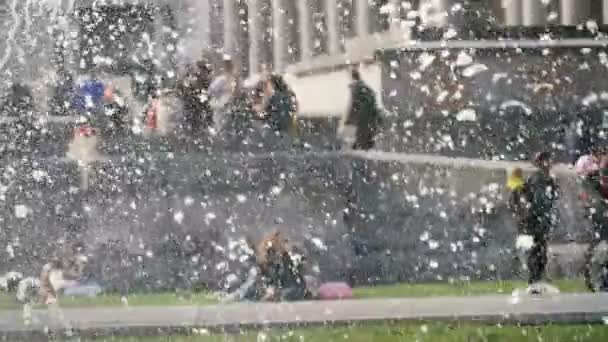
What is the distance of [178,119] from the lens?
3340mm

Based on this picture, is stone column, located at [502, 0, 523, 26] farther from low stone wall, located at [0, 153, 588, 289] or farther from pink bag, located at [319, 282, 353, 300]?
pink bag, located at [319, 282, 353, 300]

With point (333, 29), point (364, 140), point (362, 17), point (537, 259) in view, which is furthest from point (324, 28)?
point (537, 259)

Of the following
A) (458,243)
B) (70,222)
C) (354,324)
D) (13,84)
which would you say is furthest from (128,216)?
(458,243)

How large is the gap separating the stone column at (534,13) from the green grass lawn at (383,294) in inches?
37.6

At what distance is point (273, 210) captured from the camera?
330cm

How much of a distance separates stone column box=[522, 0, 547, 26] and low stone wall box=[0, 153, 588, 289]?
1.79 feet

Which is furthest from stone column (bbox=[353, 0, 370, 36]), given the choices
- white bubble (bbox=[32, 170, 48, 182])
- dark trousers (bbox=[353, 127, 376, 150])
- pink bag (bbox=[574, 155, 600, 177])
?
white bubble (bbox=[32, 170, 48, 182])

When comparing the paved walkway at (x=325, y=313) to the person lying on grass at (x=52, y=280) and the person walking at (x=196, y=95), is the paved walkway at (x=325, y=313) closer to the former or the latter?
the person lying on grass at (x=52, y=280)

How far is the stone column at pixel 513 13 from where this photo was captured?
3367 mm

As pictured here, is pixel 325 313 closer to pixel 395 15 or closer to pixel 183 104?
pixel 183 104

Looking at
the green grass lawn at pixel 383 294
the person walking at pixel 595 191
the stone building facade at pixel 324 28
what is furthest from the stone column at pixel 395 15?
the green grass lawn at pixel 383 294

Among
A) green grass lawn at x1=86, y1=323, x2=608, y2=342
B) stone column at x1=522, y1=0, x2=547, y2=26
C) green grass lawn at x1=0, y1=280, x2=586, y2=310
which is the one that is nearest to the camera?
green grass lawn at x1=86, y1=323, x2=608, y2=342

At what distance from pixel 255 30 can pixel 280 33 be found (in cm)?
9

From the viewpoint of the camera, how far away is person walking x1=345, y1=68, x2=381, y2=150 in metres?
3.31
